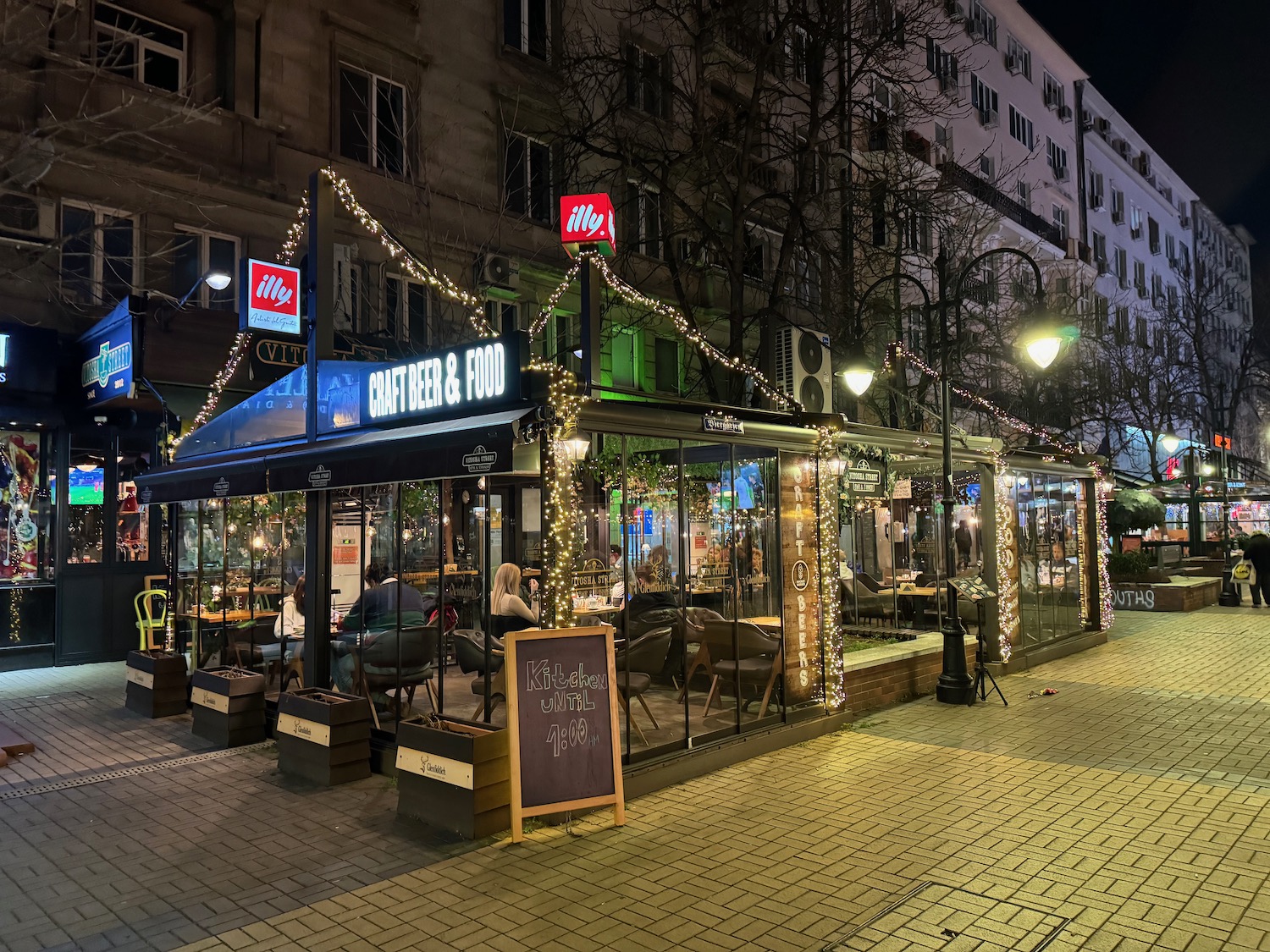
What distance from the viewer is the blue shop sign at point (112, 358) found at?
452 inches

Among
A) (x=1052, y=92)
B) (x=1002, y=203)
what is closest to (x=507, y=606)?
(x=1002, y=203)

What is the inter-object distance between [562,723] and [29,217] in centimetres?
1170

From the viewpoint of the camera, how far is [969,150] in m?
30.5

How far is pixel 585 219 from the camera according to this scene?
7.21 meters

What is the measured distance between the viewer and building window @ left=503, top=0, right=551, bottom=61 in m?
19.1

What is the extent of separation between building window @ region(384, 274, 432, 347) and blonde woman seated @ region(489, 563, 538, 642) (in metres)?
8.06

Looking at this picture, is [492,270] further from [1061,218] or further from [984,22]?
[1061,218]

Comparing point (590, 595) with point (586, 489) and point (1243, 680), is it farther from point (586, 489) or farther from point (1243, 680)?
point (1243, 680)

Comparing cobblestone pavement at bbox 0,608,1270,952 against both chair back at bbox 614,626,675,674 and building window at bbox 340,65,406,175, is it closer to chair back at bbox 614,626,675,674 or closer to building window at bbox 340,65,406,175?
chair back at bbox 614,626,675,674

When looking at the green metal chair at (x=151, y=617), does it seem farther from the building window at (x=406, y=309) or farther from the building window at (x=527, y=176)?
the building window at (x=527, y=176)

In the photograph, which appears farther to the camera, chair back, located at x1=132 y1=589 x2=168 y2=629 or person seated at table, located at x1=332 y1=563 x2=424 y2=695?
chair back, located at x1=132 y1=589 x2=168 y2=629

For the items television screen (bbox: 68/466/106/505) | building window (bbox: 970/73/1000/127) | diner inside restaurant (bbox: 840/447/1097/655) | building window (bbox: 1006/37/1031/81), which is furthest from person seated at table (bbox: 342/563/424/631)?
building window (bbox: 1006/37/1031/81)

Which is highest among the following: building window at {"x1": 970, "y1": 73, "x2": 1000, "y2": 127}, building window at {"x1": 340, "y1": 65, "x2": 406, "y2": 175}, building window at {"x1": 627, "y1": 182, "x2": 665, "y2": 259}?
building window at {"x1": 970, "y1": 73, "x2": 1000, "y2": 127}

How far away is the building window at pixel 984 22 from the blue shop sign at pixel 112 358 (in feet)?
97.7
